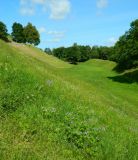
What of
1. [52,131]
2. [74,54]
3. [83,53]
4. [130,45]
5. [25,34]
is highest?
[52,131]

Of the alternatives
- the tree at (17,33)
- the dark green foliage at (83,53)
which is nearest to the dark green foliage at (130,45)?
the tree at (17,33)

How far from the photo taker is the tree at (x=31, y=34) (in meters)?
164

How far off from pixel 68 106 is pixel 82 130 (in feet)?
7.05

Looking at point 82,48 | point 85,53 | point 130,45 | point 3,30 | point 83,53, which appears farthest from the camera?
point 82,48

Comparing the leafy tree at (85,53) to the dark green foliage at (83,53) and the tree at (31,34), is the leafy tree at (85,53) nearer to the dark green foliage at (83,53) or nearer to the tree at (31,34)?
the dark green foliage at (83,53)

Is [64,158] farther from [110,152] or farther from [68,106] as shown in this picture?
[68,106]

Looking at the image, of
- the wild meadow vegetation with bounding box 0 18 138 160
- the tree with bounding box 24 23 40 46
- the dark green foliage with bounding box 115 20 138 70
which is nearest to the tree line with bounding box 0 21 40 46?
the tree with bounding box 24 23 40 46

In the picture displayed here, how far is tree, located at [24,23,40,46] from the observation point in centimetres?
16412

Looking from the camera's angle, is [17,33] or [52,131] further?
[17,33]

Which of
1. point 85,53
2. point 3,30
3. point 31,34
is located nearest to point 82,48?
point 85,53

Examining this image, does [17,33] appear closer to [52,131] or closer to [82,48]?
[82,48]

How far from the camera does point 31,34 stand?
16475 cm

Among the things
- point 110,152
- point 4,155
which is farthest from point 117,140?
point 4,155

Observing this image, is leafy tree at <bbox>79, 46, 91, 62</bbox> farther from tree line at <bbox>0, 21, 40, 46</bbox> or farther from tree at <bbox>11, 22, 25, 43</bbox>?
tree at <bbox>11, 22, 25, 43</bbox>
